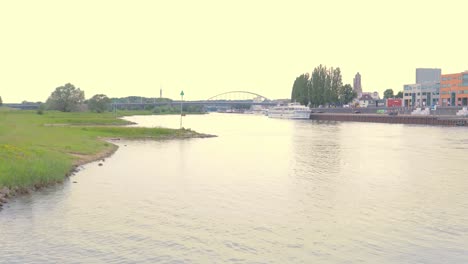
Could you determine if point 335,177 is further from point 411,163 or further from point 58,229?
point 58,229

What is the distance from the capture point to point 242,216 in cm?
2828

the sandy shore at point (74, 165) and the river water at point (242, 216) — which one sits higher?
the sandy shore at point (74, 165)

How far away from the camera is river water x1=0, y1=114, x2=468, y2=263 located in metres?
21.7

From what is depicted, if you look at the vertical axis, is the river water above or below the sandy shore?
below

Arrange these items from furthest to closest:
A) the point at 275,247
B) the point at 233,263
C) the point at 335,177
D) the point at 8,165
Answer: the point at 335,177
the point at 8,165
the point at 275,247
the point at 233,263

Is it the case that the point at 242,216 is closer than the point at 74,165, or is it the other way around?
the point at 242,216

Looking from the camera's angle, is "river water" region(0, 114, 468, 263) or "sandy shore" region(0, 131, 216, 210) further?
"sandy shore" region(0, 131, 216, 210)

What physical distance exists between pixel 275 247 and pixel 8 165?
64.7 feet

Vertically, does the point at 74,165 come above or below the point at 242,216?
above

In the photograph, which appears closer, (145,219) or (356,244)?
(356,244)

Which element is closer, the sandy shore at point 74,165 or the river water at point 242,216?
the river water at point 242,216

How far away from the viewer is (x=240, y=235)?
24422mm

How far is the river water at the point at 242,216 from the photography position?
Result: 2172 centimetres

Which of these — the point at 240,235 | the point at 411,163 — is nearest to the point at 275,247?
the point at 240,235
